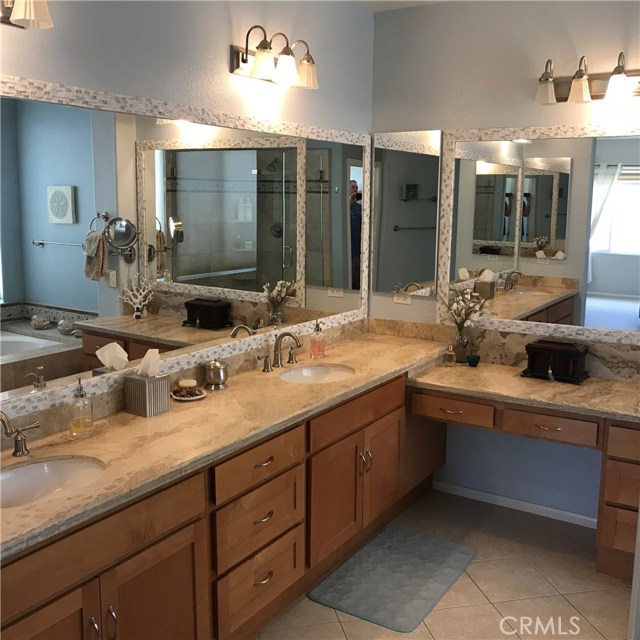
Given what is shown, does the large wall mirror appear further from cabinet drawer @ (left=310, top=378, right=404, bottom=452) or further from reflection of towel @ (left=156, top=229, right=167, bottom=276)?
reflection of towel @ (left=156, top=229, right=167, bottom=276)

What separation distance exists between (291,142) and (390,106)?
779mm

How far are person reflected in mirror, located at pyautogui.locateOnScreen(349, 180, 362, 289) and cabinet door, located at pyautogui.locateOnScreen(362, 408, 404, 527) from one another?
883 millimetres

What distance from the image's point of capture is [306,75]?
10.1 ft

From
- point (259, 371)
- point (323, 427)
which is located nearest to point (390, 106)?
point (259, 371)

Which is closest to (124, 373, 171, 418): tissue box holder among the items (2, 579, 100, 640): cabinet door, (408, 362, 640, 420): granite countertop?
(2, 579, 100, 640): cabinet door

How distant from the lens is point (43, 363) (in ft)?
7.30

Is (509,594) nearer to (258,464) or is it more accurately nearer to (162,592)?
(258,464)

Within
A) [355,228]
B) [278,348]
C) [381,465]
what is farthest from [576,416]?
[355,228]

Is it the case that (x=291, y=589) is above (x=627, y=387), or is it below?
below

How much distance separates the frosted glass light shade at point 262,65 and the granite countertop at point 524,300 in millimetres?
1607

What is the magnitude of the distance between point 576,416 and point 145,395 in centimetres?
176

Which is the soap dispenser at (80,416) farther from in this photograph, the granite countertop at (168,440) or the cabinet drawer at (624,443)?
the cabinet drawer at (624,443)

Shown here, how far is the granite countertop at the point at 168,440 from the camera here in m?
1.67

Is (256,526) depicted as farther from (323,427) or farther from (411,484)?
(411,484)
